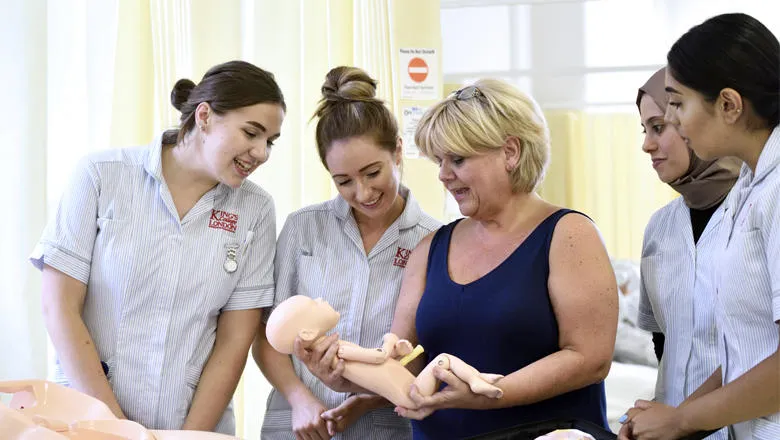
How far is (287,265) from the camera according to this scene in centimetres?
183

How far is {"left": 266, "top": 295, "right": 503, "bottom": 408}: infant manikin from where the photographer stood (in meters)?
1.39

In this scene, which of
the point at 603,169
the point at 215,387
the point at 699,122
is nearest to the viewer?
the point at 699,122

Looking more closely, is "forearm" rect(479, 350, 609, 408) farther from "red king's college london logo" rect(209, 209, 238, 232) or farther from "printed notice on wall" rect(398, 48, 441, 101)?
"printed notice on wall" rect(398, 48, 441, 101)

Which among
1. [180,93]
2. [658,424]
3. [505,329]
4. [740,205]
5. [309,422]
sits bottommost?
[309,422]

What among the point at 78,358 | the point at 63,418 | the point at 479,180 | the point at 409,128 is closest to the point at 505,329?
the point at 479,180

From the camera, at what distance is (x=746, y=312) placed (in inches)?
48.5

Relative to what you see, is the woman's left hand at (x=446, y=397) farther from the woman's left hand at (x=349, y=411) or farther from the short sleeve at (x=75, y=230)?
the short sleeve at (x=75, y=230)

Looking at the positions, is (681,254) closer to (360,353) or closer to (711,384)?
(711,384)

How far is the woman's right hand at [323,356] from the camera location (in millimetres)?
1424

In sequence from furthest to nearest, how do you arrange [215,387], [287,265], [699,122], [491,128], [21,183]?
[21,183] → [287,265] → [215,387] → [491,128] → [699,122]

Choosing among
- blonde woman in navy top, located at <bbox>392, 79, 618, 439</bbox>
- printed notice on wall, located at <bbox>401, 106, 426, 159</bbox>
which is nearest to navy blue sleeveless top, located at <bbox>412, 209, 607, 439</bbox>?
blonde woman in navy top, located at <bbox>392, 79, 618, 439</bbox>

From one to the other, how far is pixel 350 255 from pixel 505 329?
0.48 m

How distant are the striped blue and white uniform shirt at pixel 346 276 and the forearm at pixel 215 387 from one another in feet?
0.36

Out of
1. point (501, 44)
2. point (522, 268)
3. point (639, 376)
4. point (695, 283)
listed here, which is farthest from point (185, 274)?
point (639, 376)
